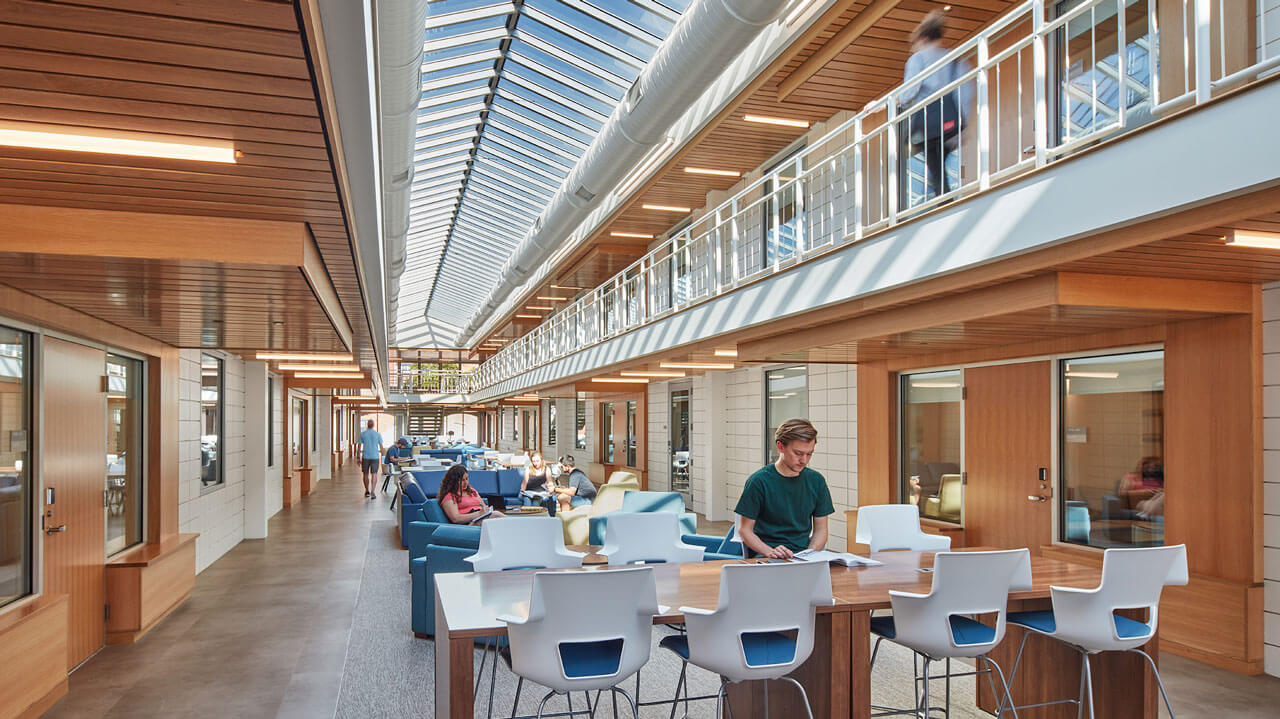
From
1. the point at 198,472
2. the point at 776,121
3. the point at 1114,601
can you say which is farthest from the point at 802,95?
the point at 198,472

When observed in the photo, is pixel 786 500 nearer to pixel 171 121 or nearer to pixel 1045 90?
pixel 1045 90

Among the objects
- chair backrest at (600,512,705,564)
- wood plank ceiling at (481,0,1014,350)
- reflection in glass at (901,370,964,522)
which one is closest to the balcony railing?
wood plank ceiling at (481,0,1014,350)

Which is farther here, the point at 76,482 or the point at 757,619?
the point at 76,482

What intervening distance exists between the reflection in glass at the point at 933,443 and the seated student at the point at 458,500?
14.0 ft

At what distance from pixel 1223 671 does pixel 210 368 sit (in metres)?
9.87

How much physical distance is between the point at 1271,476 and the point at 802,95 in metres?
4.96

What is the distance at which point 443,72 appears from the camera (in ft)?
31.2

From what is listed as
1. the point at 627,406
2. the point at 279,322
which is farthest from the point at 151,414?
the point at 627,406

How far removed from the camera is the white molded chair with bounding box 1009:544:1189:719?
3.51 m

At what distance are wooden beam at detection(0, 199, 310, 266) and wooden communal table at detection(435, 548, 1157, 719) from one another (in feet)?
5.42

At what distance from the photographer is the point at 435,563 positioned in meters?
5.68

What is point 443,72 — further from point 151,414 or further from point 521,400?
point 521,400

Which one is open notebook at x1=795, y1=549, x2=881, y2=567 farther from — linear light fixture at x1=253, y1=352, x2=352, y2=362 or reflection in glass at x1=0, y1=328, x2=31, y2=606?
linear light fixture at x1=253, y1=352, x2=352, y2=362

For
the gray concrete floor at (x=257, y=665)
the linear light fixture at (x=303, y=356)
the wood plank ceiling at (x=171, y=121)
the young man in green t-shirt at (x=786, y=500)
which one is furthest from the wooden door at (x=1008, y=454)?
the linear light fixture at (x=303, y=356)
